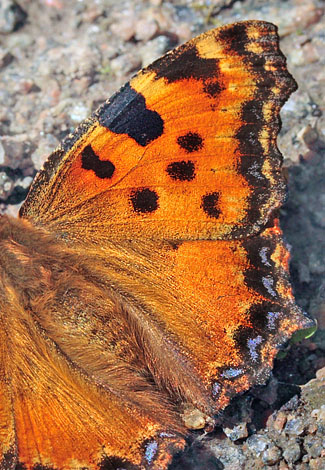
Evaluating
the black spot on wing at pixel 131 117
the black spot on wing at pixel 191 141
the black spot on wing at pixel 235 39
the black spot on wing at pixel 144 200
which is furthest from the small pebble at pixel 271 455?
the black spot on wing at pixel 235 39

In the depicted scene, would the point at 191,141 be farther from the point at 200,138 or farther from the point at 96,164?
the point at 96,164

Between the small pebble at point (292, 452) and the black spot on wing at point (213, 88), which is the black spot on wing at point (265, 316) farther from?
the black spot on wing at point (213, 88)

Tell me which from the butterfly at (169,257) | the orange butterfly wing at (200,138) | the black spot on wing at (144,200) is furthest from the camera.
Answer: the black spot on wing at (144,200)

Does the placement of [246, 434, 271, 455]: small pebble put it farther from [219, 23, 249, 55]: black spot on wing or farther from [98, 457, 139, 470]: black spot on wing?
[219, 23, 249, 55]: black spot on wing

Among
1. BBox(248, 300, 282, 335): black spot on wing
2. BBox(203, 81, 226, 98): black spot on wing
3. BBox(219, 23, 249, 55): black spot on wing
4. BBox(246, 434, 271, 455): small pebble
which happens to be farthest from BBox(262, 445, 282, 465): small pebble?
BBox(219, 23, 249, 55): black spot on wing

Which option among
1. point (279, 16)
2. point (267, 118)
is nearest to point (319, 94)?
point (279, 16)

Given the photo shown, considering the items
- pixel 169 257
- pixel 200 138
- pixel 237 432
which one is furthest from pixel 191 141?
pixel 237 432
